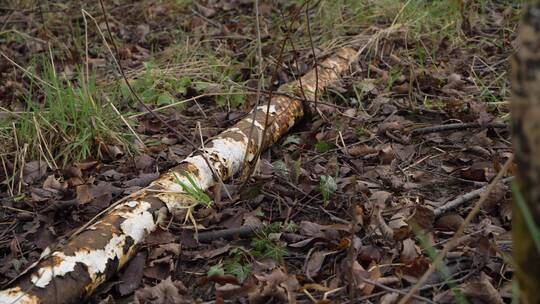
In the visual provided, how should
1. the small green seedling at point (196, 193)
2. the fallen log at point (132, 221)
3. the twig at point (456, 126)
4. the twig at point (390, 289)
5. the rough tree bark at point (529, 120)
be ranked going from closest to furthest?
the rough tree bark at point (529, 120) → the twig at point (390, 289) → the fallen log at point (132, 221) → the small green seedling at point (196, 193) → the twig at point (456, 126)

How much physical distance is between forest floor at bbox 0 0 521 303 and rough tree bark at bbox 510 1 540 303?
52 cm

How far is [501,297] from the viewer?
2.25 meters

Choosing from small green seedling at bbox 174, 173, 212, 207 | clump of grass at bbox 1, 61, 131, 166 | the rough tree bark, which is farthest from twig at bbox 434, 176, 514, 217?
clump of grass at bbox 1, 61, 131, 166

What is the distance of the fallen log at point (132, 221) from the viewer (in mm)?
2439

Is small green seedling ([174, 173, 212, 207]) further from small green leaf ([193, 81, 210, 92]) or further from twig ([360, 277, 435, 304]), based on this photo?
small green leaf ([193, 81, 210, 92])

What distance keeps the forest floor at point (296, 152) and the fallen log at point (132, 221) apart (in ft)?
0.28

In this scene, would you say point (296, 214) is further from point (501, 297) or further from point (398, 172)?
point (501, 297)

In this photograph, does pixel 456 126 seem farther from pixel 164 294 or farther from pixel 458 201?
pixel 164 294

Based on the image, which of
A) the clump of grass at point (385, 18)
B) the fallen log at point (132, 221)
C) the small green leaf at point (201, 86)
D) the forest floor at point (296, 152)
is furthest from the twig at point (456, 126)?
the small green leaf at point (201, 86)

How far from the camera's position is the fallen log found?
2439 mm

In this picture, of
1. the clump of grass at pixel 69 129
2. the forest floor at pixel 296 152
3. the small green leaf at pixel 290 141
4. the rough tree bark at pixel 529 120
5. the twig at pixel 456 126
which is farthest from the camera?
the small green leaf at pixel 290 141

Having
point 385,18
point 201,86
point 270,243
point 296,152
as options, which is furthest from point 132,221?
point 385,18

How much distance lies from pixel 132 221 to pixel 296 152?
1192 millimetres

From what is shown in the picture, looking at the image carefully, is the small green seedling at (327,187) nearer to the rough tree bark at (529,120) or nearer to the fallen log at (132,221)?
the fallen log at (132,221)
